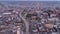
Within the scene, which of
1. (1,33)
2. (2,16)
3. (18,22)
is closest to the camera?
(1,33)

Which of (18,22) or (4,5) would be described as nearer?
(18,22)

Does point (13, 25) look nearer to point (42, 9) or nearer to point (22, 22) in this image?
point (22, 22)

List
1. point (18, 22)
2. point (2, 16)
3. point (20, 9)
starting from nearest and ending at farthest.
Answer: point (18, 22) → point (2, 16) → point (20, 9)

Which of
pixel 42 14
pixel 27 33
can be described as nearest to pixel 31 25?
pixel 27 33

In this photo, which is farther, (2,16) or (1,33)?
(2,16)

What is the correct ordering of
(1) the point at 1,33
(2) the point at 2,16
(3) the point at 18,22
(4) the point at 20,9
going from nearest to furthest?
(1) the point at 1,33, (3) the point at 18,22, (2) the point at 2,16, (4) the point at 20,9

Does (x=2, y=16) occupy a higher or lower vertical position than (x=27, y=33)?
higher

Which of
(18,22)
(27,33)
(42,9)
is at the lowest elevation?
(27,33)

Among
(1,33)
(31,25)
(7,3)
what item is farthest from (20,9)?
(1,33)

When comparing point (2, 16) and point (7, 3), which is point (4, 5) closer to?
point (7, 3)
